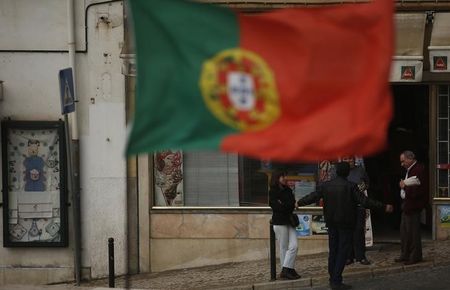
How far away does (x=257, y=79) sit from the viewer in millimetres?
4785

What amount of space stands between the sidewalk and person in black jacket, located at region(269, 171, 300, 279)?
34cm

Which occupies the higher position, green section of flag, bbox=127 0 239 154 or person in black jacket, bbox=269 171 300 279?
green section of flag, bbox=127 0 239 154


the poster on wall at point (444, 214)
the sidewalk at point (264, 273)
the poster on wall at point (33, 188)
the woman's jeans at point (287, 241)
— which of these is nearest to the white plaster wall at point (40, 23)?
the poster on wall at point (33, 188)

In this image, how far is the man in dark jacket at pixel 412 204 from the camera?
10789mm

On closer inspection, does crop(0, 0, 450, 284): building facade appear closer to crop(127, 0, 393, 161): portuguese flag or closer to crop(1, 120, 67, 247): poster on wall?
crop(1, 120, 67, 247): poster on wall

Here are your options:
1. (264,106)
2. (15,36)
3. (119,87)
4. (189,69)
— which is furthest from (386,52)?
(15,36)

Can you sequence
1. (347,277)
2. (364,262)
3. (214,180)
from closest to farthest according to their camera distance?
(347,277) → (364,262) → (214,180)

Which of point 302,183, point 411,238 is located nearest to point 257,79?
point 411,238

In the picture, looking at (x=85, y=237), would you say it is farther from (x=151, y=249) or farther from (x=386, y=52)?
(x=386, y=52)

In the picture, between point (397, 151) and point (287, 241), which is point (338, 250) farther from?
point (397, 151)

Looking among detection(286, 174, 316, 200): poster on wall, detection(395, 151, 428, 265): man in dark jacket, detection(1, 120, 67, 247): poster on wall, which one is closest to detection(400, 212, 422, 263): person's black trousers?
detection(395, 151, 428, 265): man in dark jacket

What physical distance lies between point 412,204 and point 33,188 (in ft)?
19.3

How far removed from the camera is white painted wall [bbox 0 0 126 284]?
483 inches

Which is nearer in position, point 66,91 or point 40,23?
point 66,91
